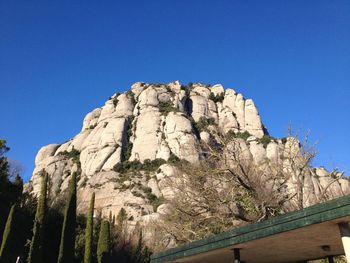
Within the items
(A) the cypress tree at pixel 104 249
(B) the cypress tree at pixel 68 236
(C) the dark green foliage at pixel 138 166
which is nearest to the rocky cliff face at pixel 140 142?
(C) the dark green foliage at pixel 138 166

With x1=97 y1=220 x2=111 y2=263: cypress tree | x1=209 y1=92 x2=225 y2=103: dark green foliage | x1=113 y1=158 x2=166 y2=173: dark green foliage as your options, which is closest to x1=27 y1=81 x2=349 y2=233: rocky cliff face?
x1=113 y1=158 x2=166 y2=173: dark green foliage

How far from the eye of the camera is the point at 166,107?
288 ft

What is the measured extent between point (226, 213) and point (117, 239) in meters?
24.7

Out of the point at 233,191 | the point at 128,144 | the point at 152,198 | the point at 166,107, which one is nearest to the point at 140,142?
the point at 128,144

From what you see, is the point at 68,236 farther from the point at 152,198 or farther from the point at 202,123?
the point at 202,123

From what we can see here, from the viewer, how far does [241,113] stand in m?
94.2

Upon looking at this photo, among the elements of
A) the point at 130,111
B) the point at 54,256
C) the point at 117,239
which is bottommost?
the point at 54,256

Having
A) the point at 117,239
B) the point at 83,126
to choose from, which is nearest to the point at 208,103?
the point at 83,126

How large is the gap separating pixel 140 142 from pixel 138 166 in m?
6.64

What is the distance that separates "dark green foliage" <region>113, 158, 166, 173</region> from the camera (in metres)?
72.1

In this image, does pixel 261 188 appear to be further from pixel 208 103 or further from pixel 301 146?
pixel 208 103

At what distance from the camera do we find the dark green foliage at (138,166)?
2837 inches

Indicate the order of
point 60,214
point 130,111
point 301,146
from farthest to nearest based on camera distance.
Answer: point 130,111, point 60,214, point 301,146

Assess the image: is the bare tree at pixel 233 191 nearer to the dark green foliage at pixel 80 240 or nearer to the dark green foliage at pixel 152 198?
the dark green foliage at pixel 80 240
